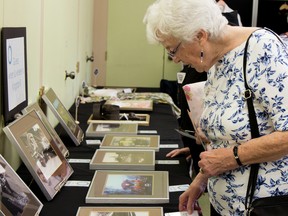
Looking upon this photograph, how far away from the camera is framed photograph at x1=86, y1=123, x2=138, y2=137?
237 cm

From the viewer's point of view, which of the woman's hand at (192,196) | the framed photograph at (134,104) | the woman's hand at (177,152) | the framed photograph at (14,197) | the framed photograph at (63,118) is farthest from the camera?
the framed photograph at (134,104)

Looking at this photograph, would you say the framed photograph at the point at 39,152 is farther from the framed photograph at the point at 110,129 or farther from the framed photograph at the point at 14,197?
the framed photograph at the point at 110,129

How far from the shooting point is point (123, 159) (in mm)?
1869

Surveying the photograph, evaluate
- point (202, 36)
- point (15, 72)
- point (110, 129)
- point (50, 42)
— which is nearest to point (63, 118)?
point (110, 129)

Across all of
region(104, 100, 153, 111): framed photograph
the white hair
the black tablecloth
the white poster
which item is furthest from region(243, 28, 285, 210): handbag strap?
region(104, 100, 153, 111): framed photograph

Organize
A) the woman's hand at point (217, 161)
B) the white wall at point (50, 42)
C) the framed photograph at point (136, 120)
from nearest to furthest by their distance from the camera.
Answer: the woman's hand at point (217, 161), the white wall at point (50, 42), the framed photograph at point (136, 120)

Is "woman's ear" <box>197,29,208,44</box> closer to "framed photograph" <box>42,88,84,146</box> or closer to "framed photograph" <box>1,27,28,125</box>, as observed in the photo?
"framed photograph" <box>1,27,28,125</box>

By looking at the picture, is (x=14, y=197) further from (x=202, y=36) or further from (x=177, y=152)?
(x=177, y=152)

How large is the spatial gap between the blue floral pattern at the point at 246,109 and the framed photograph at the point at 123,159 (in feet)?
1.56

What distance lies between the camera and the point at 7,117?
1.61 metres

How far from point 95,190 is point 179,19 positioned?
66cm

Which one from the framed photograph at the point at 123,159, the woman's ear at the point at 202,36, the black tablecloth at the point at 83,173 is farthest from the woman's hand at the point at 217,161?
the framed photograph at the point at 123,159

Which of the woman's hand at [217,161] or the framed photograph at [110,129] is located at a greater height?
the woman's hand at [217,161]

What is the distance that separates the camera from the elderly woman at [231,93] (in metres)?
1.20
